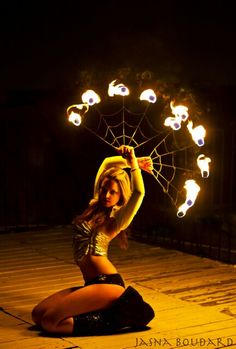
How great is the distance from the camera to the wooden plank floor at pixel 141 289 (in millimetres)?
4977

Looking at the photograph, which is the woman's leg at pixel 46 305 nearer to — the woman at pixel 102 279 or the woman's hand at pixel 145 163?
the woman at pixel 102 279

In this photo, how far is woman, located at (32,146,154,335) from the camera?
195 inches

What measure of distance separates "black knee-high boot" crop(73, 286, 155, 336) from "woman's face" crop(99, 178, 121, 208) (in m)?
0.68

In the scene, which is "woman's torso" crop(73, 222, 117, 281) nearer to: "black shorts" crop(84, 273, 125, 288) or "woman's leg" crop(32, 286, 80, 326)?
"black shorts" crop(84, 273, 125, 288)

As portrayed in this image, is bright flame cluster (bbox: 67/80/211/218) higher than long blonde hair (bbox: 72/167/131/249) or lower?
higher

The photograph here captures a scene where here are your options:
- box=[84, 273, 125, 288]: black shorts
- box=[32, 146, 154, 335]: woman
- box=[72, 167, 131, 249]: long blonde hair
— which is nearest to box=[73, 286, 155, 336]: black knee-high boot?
box=[32, 146, 154, 335]: woman

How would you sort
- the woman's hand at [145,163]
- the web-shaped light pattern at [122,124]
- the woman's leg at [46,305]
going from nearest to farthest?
1. the woman's leg at [46,305]
2. the woman's hand at [145,163]
3. the web-shaped light pattern at [122,124]

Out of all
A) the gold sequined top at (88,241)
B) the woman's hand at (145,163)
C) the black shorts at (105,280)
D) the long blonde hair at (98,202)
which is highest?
the woman's hand at (145,163)

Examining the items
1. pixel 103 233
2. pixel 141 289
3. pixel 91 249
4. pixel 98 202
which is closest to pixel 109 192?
pixel 98 202

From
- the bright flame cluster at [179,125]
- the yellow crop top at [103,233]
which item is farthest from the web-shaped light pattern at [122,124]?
the yellow crop top at [103,233]

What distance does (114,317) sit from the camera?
5.02 metres

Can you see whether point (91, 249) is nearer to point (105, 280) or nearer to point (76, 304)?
point (105, 280)

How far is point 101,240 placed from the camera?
5105mm

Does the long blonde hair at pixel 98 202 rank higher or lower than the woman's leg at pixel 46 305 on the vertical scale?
higher
